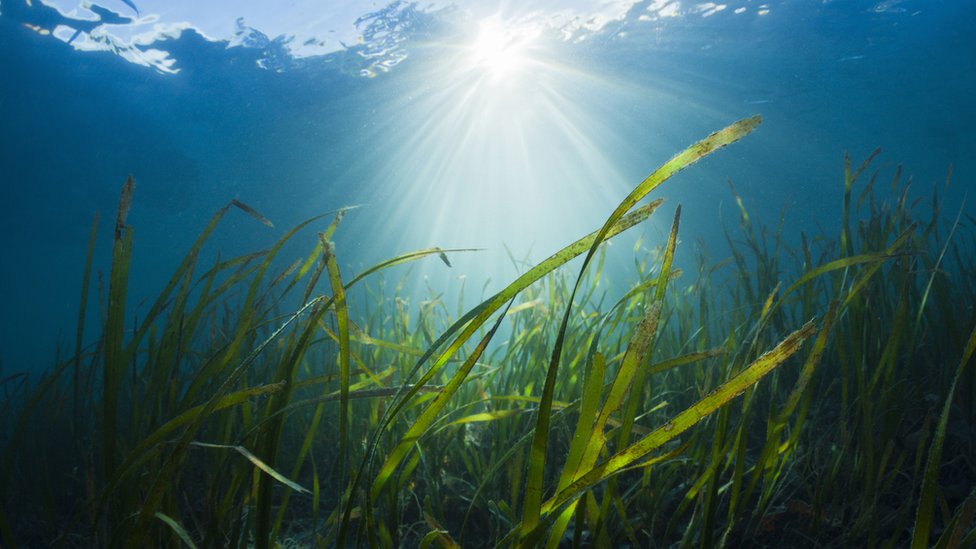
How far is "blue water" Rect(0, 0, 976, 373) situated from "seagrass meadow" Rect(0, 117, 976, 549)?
948 cm

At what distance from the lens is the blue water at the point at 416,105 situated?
17.0 m

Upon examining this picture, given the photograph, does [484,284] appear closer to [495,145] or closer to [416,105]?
[416,105]

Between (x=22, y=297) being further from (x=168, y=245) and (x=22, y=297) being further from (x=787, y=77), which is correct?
(x=787, y=77)

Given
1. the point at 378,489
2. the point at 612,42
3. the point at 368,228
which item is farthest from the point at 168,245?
the point at 378,489

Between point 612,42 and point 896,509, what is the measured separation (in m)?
19.6

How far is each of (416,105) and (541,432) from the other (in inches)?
922

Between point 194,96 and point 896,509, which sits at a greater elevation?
point 194,96

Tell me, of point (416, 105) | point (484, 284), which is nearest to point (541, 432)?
point (484, 284)

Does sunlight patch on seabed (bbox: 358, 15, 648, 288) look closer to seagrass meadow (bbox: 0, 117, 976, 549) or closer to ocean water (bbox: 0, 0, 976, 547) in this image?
ocean water (bbox: 0, 0, 976, 547)

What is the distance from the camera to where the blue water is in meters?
17.0

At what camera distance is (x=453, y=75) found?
789 inches

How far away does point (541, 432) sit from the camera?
78 centimetres

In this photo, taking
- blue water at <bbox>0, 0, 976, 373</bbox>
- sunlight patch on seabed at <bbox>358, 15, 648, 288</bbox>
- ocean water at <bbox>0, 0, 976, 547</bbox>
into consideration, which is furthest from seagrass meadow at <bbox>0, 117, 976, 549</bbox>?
blue water at <bbox>0, 0, 976, 373</bbox>

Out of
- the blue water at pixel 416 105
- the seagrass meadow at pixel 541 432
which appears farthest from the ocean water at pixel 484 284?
the blue water at pixel 416 105
